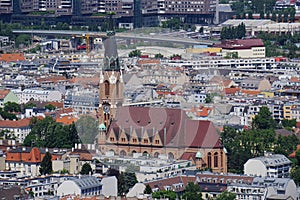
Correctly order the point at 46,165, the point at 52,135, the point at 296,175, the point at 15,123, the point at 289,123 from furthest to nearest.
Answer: the point at 289,123 → the point at 15,123 → the point at 52,135 → the point at 46,165 → the point at 296,175

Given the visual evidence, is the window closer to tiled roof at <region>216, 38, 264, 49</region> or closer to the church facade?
the church facade

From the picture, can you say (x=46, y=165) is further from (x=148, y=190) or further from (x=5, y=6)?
(x=5, y=6)

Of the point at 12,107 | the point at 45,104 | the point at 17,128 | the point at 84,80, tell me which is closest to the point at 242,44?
the point at 84,80

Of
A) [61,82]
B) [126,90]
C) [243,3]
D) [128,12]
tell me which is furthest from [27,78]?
[243,3]

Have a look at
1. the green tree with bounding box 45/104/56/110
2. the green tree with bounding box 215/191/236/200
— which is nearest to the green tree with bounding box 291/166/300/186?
the green tree with bounding box 215/191/236/200

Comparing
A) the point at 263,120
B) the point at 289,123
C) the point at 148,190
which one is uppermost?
the point at 148,190

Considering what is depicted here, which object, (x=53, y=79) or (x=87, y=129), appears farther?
(x=53, y=79)

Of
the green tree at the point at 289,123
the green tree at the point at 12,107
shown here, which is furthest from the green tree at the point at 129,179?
the green tree at the point at 12,107
